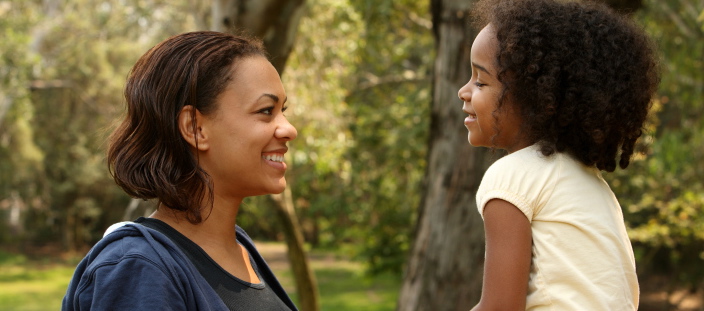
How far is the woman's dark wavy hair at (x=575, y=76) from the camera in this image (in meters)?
1.78

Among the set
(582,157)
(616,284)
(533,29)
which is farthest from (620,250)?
(533,29)

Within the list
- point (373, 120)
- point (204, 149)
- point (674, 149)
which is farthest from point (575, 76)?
point (373, 120)

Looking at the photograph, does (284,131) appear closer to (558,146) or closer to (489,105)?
(489,105)

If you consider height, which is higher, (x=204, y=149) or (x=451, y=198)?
(x=204, y=149)

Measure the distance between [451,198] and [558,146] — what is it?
105 inches

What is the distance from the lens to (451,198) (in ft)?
14.7

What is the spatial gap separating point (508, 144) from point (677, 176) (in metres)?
9.85

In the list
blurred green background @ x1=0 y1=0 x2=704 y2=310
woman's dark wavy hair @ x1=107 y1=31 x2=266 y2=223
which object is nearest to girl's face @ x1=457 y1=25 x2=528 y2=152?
woman's dark wavy hair @ x1=107 y1=31 x2=266 y2=223

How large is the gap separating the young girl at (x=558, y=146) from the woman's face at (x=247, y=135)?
500 mm

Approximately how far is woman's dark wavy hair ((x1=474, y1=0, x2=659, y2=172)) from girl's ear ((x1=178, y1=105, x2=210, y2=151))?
28.8 inches

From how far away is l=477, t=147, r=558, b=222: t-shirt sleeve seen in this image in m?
1.74

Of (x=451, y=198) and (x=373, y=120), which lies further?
(x=373, y=120)

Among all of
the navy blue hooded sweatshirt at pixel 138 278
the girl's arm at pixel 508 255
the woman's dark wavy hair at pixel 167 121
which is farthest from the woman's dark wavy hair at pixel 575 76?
the navy blue hooded sweatshirt at pixel 138 278

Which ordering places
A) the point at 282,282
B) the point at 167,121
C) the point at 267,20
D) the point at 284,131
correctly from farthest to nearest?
the point at 282,282
the point at 267,20
the point at 284,131
the point at 167,121
